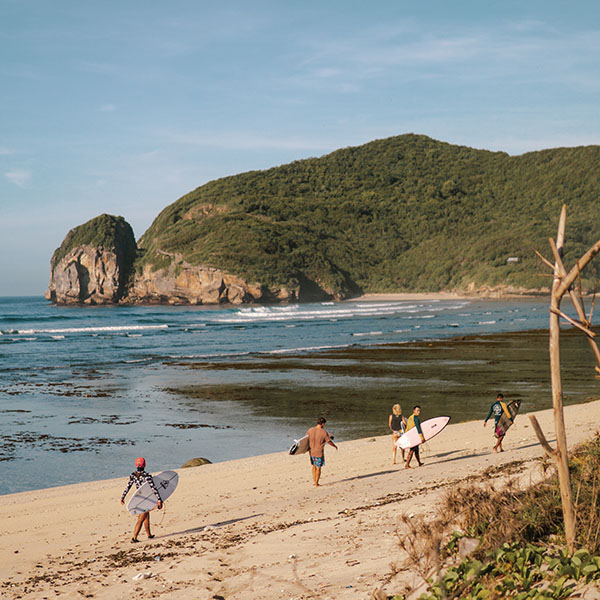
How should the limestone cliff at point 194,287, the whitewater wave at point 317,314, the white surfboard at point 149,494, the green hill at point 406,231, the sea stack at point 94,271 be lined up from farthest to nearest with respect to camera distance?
the sea stack at point 94,271 → the green hill at point 406,231 → the limestone cliff at point 194,287 → the whitewater wave at point 317,314 → the white surfboard at point 149,494

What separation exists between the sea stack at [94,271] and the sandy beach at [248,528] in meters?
148

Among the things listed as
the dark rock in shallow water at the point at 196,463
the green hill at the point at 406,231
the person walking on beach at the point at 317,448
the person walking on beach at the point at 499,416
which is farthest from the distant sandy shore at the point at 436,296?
the person walking on beach at the point at 317,448

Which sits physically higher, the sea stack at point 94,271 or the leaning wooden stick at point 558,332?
the sea stack at point 94,271

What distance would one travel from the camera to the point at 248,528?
9195 millimetres

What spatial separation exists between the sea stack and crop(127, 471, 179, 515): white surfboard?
151m

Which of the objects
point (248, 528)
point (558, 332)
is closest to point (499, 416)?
point (248, 528)

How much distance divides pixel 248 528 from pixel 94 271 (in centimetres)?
15508

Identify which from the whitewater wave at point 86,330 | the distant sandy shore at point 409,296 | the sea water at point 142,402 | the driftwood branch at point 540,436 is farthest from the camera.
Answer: the distant sandy shore at point 409,296

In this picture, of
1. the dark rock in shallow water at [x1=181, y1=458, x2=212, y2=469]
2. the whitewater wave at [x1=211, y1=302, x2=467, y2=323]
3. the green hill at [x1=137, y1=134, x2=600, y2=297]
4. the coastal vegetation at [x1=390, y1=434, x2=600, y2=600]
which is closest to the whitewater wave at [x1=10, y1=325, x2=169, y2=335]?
the whitewater wave at [x1=211, y1=302, x2=467, y2=323]

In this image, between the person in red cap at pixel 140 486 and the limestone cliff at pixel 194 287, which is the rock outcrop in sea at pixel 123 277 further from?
the person in red cap at pixel 140 486

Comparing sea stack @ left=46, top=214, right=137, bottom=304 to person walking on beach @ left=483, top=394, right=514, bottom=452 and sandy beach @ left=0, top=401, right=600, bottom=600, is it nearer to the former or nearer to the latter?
sandy beach @ left=0, top=401, right=600, bottom=600

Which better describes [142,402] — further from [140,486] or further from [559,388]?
[559,388]

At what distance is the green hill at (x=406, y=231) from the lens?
5807 inches

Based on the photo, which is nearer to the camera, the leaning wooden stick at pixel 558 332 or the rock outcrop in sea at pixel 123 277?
the leaning wooden stick at pixel 558 332
